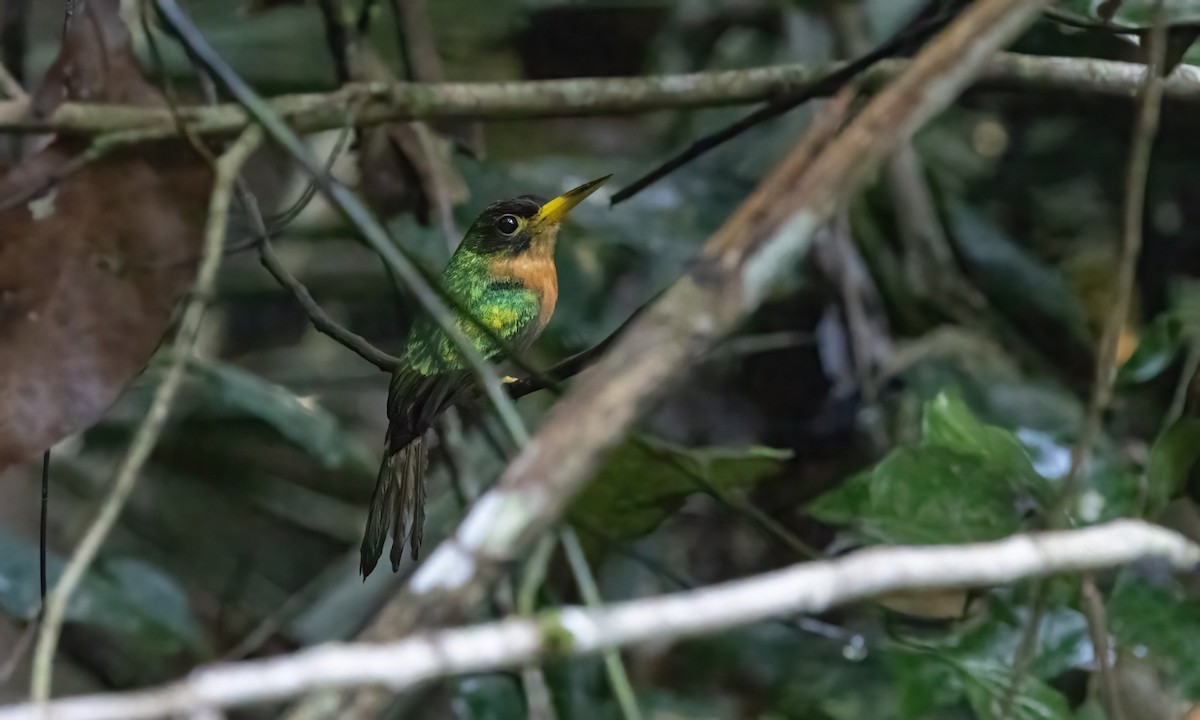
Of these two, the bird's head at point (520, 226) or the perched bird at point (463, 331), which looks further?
the bird's head at point (520, 226)

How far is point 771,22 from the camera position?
179 centimetres

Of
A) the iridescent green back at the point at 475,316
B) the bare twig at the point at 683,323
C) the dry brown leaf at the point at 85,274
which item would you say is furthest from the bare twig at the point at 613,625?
the dry brown leaf at the point at 85,274

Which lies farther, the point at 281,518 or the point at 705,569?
the point at 705,569

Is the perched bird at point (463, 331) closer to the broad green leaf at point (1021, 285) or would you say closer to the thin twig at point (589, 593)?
the thin twig at point (589, 593)

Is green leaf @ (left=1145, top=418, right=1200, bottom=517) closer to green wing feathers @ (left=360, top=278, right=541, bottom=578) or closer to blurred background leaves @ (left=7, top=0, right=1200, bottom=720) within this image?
blurred background leaves @ (left=7, top=0, right=1200, bottom=720)

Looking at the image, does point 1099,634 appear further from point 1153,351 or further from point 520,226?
point 520,226

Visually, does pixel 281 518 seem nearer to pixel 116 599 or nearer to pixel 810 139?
pixel 116 599

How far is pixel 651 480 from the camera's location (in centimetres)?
94

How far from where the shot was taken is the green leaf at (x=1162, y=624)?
2.90ft

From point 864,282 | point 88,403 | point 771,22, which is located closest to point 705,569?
point 864,282

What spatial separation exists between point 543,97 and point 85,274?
456mm

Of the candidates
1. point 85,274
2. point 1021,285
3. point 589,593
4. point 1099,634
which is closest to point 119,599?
point 85,274

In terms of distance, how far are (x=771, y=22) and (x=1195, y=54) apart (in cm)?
83

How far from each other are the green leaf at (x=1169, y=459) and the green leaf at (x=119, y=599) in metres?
0.93
